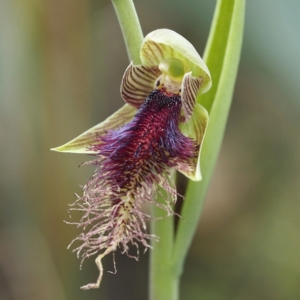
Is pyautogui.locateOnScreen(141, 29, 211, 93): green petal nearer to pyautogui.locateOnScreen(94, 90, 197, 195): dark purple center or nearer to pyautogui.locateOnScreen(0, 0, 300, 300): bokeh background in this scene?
pyautogui.locateOnScreen(94, 90, 197, 195): dark purple center

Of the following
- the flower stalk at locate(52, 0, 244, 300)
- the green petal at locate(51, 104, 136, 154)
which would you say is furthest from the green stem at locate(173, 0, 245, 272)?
the green petal at locate(51, 104, 136, 154)

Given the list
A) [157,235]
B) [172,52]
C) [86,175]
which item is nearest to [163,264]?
[157,235]

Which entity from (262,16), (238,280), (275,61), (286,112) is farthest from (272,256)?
(262,16)

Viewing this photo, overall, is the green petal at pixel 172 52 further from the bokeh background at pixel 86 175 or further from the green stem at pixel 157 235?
the bokeh background at pixel 86 175

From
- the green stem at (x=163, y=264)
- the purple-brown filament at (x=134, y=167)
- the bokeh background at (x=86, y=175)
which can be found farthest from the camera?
the bokeh background at (x=86, y=175)

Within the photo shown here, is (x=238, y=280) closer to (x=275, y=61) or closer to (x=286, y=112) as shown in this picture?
(x=286, y=112)

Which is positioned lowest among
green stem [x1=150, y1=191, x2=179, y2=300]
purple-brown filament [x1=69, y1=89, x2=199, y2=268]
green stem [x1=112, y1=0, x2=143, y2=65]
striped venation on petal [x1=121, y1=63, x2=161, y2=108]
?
green stem [x1=150, y1=191, x2=179, y2=300]

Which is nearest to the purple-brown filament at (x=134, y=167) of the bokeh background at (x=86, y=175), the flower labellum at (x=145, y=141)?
the flower labellum at (x=145, y=141)
